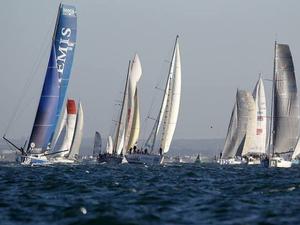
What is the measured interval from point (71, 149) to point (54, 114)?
1319 inches

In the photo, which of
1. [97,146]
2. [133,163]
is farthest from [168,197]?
[97,146]

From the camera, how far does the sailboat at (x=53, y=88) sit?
68.1 metres

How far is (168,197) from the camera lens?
30.7m

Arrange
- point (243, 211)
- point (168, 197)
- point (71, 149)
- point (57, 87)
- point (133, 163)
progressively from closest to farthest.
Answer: point (243, 211) < point (168, 197) < point (57, 87) < point (133, 163) < point (71, 149)

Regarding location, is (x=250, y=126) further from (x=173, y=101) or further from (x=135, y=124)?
(x=173, y=101)

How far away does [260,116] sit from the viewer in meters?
107

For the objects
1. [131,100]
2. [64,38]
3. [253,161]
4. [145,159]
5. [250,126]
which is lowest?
[145,159]

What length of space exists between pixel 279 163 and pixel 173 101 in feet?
43.0

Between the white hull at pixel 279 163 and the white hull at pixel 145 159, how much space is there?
1150cm

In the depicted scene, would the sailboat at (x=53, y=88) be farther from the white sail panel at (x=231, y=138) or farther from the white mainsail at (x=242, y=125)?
the white sail panel at (x=231, y=138)

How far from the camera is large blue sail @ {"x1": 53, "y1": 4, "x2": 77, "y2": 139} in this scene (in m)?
71.4

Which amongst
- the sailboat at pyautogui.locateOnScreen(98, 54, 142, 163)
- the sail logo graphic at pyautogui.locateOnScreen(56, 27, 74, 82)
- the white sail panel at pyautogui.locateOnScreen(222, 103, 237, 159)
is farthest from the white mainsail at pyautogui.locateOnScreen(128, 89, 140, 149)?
the sail logo graphic at pyautogui.locateOnScreen(56, 27, 74, 82)

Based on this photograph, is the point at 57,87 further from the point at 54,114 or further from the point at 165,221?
the point at 165,221

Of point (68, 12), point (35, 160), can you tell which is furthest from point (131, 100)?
point (35, 160)
